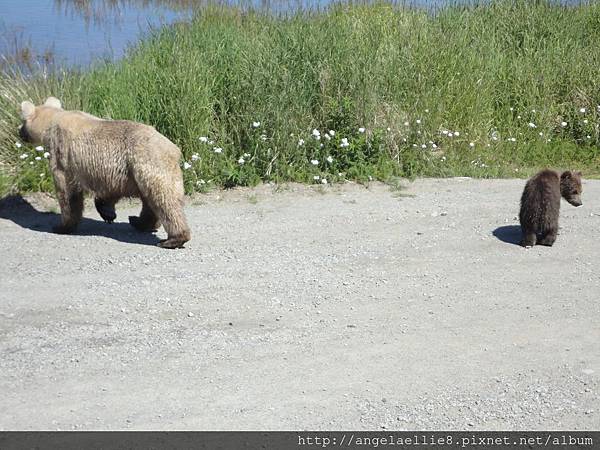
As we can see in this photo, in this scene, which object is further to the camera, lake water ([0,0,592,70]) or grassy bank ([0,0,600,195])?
lake water ([0,0,592,70])

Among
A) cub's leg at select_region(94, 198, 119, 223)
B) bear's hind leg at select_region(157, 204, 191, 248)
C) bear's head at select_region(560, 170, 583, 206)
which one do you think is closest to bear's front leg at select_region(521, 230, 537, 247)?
bear's head at select_region(560, 170, 583, 206)

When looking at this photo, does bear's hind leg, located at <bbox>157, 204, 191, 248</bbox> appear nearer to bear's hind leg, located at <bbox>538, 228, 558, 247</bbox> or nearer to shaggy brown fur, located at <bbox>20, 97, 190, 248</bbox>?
shaggy brown fur, located at <bbox>20, 97, 190, 248</bbox>

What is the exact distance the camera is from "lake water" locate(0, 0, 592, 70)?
14.8m

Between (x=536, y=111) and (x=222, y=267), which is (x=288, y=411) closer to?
(x=222, y=267)

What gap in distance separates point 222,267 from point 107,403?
2580mm

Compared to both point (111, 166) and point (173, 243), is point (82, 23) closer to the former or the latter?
point (111, 166)

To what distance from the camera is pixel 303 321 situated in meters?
6.74

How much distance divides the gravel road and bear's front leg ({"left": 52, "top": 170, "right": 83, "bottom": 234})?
15 centimetres

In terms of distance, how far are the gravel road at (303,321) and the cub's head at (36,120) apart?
0.91 m

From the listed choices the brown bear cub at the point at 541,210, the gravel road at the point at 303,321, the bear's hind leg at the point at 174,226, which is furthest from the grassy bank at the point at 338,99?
the brown bear cub at the point at 541,210

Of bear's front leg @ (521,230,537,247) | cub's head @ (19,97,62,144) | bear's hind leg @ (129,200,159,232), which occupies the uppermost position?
cub's head @ (19,97,62,144)

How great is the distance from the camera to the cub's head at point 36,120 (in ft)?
29.8

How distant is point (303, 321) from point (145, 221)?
107 inches

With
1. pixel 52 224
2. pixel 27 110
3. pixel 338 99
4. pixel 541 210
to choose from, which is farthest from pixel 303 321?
pixel 338 99
